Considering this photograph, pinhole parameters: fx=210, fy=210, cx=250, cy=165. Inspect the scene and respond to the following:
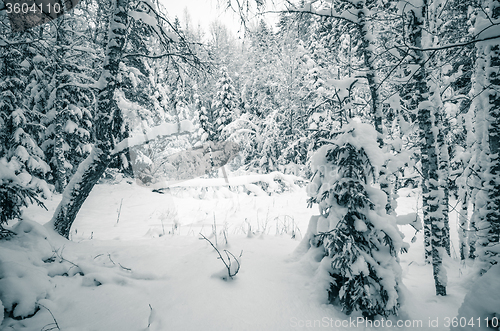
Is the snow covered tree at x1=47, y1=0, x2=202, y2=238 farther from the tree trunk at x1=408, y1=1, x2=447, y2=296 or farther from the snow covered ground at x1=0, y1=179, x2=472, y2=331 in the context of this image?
the tree trunk at x1=408, y1=1, x2=447, y2=296

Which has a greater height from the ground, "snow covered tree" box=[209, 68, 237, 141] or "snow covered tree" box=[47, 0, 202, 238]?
"snow covered tree" box=[209, 68, 237, 141]

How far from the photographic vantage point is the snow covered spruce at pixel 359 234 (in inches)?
94.5

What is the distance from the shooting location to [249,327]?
2096 mm

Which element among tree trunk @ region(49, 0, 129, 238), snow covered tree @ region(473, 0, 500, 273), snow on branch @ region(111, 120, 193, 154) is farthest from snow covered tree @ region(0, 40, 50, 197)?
snow covered tree @ region(473, 0, 500, 273)

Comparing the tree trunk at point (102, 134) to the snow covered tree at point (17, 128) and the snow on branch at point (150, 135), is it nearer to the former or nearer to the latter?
the snow on branch at point (150, 135)

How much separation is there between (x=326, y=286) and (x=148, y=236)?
414 cm

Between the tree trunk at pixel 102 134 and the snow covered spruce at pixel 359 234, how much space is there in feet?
12.6

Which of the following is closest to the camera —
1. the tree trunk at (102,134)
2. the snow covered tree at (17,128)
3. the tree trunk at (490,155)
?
the tree trunk at (490,155)

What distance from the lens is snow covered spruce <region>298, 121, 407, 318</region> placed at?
2400mm

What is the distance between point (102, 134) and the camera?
3.80 metres

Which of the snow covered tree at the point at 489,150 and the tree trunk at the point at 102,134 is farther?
the tree trunk at the point at 102,134

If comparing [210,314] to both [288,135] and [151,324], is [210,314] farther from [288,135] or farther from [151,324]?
[288,135]

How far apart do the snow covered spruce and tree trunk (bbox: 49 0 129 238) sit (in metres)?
3.84

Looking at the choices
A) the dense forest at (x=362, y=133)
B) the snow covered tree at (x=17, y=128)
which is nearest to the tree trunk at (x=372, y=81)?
the dense forest at (x=362, y=133)
